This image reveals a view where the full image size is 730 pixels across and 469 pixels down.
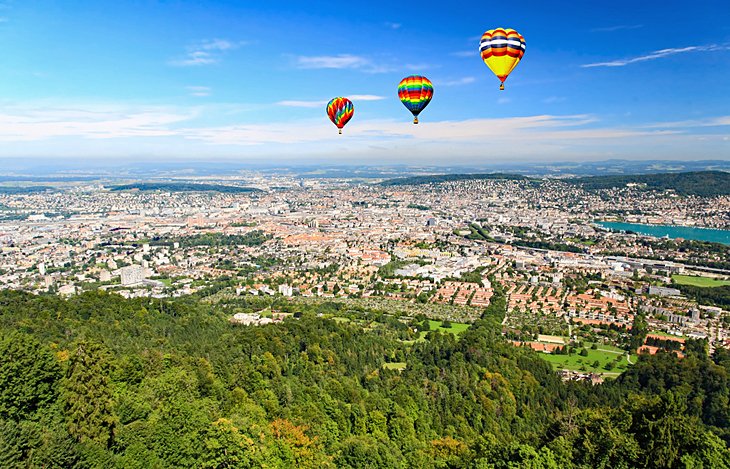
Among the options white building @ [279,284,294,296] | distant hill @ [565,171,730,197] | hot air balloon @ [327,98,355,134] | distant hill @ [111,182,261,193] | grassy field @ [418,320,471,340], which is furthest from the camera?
distant hill @ [111,182,261,193]

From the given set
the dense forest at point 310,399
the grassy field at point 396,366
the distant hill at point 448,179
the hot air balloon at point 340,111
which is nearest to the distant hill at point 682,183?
the distant hill at point 448,179

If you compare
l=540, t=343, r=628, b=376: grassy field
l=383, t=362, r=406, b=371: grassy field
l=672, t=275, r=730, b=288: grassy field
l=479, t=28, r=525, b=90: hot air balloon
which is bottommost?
l=540, t=343, r=628, b=376: grassy field

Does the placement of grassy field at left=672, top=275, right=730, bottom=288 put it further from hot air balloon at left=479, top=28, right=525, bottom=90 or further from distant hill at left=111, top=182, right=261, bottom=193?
distant hill at left=111, top=182, right=261, bottom=193

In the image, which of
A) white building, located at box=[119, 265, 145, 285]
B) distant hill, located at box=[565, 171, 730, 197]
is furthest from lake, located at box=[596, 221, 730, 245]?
white building, located at box=[119, 265, 145, 285]

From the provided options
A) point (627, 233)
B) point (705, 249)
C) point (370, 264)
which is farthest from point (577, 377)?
point (627, 233)

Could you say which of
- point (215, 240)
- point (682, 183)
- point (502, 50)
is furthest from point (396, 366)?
point (682, 183)

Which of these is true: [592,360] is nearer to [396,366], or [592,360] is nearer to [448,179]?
[396,366]
